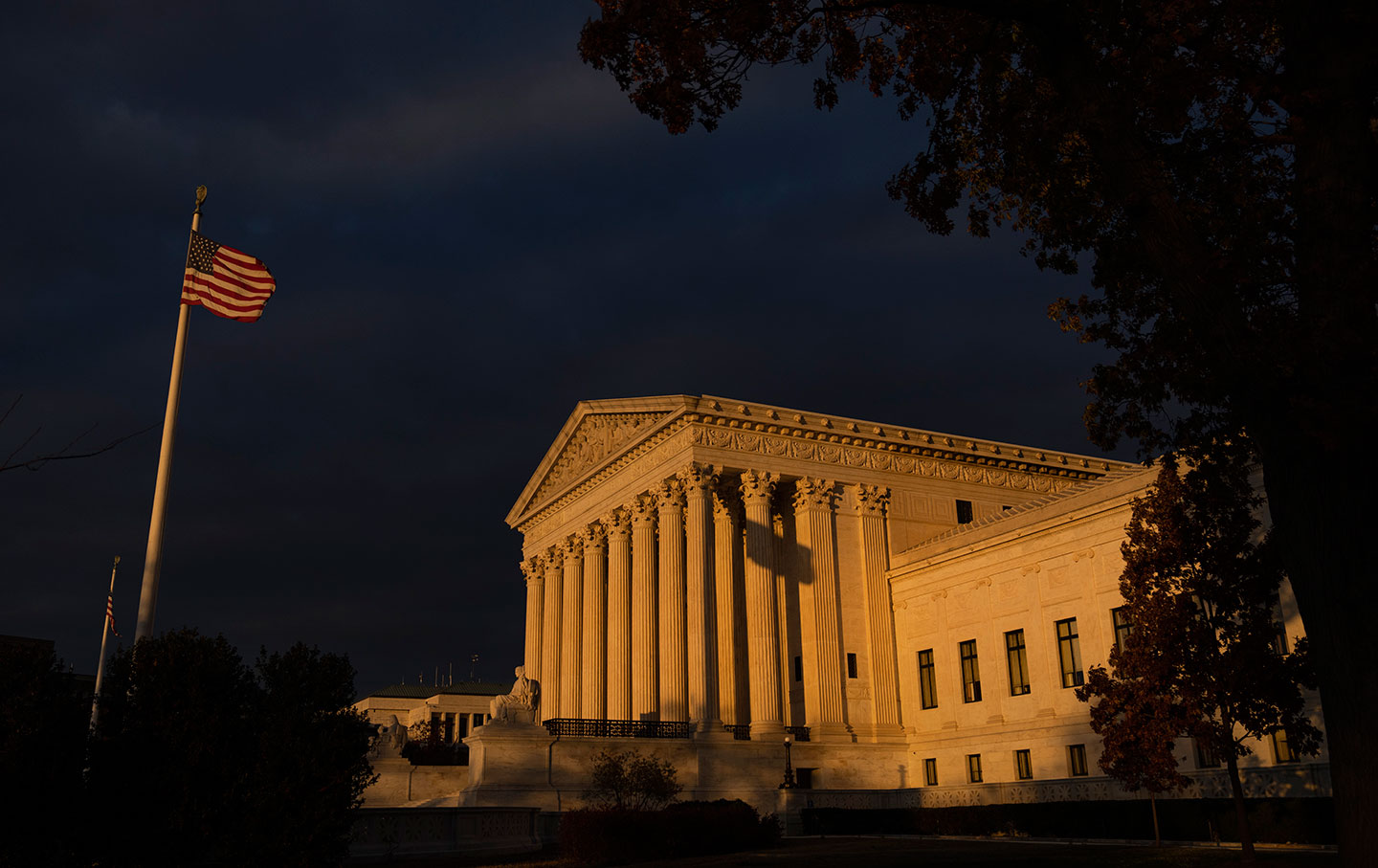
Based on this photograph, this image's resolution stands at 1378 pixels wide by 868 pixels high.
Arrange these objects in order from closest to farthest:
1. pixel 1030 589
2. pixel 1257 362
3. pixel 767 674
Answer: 1. pixel 1257 362
2. pixel 1030 589
3. pixel 767 674

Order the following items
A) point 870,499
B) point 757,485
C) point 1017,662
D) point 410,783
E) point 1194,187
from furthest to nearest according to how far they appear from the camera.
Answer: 1. point 870,499
2. point 757,485
3. point 1017,662
4. point 410,783
5. point 1194,187

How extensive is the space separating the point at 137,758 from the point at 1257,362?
54.0ft

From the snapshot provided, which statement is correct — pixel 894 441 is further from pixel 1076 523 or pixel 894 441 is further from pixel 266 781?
pixel 266 781

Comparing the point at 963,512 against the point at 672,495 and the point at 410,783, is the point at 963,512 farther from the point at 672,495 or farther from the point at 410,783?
the point at 410,783

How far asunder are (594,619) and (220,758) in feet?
126

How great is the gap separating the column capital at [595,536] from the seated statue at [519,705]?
15054 millimetres

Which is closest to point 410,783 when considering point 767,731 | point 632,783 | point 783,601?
point 632,783

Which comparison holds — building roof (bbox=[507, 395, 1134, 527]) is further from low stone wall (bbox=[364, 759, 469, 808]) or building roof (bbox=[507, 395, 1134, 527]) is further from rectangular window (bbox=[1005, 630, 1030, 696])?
low stone wall (bbox=[364, 759, 469, 808])

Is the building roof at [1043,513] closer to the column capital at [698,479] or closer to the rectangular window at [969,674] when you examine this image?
the rectangular window at [969,674]

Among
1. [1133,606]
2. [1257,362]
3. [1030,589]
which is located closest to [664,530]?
[1030,589]

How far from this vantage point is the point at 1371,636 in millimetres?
10188

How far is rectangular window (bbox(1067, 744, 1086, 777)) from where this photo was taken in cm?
3853

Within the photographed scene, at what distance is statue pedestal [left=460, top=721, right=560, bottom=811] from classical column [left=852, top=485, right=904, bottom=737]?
15251 millimetres

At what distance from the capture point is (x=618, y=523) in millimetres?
52812
